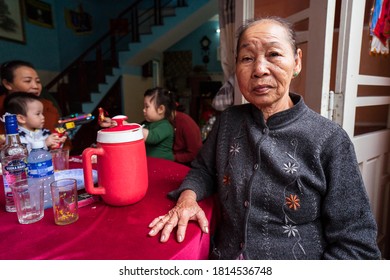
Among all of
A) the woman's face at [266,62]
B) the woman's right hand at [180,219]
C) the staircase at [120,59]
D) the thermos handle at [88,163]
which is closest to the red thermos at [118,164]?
the thermos handle at [88,163]

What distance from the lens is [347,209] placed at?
0.75 m

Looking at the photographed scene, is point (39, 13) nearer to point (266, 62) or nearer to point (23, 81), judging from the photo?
point (23, 81)

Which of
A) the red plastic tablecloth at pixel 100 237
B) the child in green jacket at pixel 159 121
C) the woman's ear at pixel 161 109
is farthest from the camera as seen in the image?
the woman's ear at pixel 161 109

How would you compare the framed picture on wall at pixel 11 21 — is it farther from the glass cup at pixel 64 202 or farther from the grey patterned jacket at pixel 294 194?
the grey patterned jacket at pixel 294 194

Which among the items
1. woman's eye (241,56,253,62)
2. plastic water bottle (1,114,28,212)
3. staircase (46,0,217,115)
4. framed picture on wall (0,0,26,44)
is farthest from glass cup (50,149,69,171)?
framed picture on wall (0,0,26,44)

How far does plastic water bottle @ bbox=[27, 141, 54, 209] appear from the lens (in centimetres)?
81

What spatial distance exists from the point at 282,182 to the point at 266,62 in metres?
0.38

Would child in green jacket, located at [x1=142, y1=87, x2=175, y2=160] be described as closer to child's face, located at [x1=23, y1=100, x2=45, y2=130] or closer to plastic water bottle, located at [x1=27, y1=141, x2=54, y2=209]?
child's face, located at [x1=23, y1=100, x2=45, y2=130]

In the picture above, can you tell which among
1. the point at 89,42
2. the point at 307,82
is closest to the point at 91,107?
the point at 89,42

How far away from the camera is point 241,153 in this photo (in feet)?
2.90

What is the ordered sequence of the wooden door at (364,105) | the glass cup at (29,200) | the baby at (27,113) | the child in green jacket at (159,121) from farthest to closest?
the child in green jacket at (159,121), the baby at (27,113), the wooden door at (364,105), the glass cup at (29,200)

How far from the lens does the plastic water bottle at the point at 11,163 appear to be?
2.58ft

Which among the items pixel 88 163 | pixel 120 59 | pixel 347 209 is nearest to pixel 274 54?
pixel 347 209

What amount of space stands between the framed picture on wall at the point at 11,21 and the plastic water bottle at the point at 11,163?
5.14 metres
